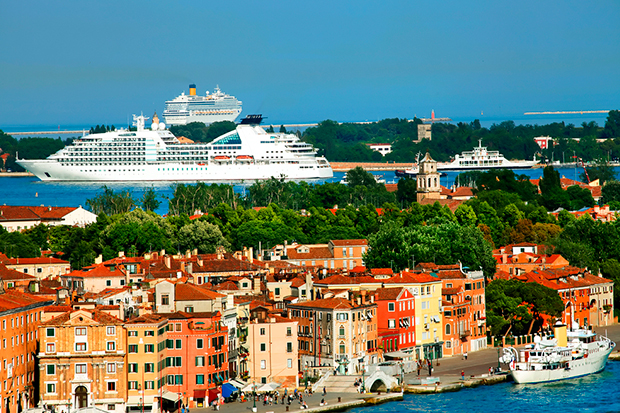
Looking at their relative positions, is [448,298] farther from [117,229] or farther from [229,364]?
[117,229]

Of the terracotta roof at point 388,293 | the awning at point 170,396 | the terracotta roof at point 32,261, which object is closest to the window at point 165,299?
the awning at point 170,396

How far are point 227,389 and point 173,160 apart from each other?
121 metres

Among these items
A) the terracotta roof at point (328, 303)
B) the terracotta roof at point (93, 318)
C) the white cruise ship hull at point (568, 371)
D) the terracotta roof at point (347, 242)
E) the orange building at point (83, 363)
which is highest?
the terracotta roof at point (347, 242)

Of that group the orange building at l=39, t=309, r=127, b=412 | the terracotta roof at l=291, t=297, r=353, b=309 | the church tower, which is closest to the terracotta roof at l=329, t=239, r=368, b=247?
the terracotta roof at l=291, t=297, r=353, b=309

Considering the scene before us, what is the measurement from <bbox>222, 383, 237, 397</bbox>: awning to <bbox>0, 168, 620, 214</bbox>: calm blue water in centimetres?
7209

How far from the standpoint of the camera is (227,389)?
128 ft

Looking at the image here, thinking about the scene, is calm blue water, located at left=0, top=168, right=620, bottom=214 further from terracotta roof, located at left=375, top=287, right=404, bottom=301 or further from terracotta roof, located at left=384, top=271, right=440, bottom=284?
terracotta roof, located at left=375, top=287, right=404, bottom=301

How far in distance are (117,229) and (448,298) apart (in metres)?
22.1

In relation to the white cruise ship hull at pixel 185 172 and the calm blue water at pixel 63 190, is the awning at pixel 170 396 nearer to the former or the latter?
the calm blue water at pixel 63 190

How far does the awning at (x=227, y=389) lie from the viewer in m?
38.9

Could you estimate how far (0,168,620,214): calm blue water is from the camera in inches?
4832

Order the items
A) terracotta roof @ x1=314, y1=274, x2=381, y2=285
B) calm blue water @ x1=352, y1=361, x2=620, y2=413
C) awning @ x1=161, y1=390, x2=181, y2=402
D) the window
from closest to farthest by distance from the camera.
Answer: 1. awning @ x1=161, y1=390, x2=181, y2=402
2. calm blue water @ x1=352, y1=361, x2=620, y2=413
3. the window
4. terracotta roof @ x1=314, y1=274, x2=381, y2=285

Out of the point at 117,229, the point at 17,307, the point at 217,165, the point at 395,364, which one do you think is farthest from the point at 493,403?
the point at 217,165

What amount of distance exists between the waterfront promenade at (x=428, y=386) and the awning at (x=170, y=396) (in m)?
0.65
